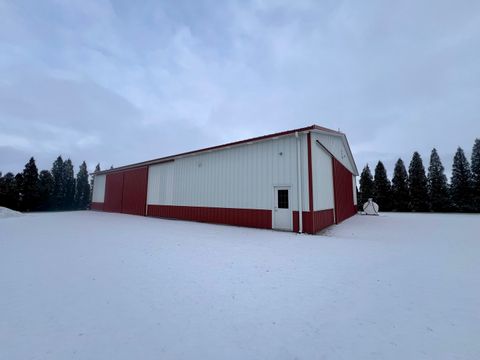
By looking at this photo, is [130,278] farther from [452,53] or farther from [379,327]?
[452,53]

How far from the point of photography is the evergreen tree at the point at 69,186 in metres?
37.0

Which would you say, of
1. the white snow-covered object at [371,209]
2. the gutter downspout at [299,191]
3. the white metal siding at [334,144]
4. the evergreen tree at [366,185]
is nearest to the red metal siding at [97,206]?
the gutter downspout at [299,191]

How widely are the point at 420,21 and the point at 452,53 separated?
3750mm

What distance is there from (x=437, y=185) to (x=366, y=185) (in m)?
8.07

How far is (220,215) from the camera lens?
38.6 feet

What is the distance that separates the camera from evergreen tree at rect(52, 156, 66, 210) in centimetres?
3550

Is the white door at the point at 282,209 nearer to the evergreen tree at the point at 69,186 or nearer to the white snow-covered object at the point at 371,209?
the white snow-covered object at the point at 371,209

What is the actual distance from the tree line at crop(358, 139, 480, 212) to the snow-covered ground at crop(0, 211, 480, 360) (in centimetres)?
2811

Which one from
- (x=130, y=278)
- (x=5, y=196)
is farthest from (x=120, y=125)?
(x=130, y=278)

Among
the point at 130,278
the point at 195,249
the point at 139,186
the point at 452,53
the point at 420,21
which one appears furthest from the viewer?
the point at 139,186

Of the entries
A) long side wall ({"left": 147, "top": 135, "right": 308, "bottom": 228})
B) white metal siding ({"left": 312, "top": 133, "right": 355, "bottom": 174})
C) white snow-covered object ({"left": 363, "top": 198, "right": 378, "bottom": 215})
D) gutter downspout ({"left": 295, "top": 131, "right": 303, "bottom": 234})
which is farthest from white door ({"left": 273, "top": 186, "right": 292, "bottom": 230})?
white snow-covered object ({"left": 363, "top": 198, "right": 378, "bottom": 215})

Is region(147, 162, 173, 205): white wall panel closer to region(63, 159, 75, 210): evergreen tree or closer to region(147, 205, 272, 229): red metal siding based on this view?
region(147, 205, 272, 229): red metal siding

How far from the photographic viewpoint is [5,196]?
95.6 ft

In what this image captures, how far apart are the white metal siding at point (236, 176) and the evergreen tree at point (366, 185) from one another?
26.3 m
